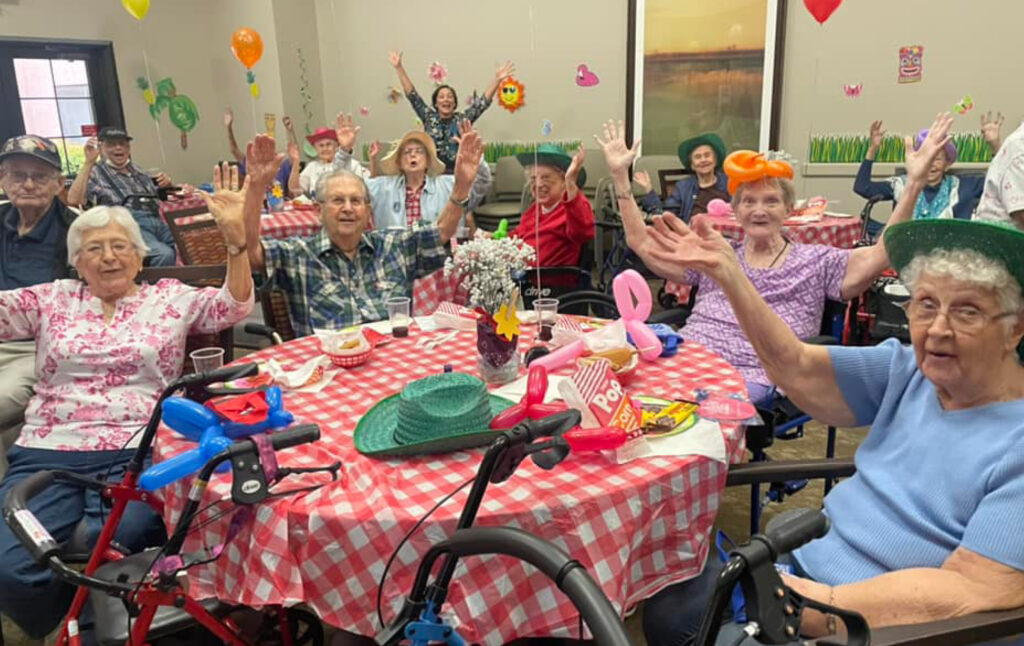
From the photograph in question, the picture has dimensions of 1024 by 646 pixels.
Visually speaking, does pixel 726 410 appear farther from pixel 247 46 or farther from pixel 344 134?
pixel 247 46

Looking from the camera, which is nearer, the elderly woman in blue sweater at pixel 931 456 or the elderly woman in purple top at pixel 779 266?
the elderly woman in blue sweater at pixel 931 456

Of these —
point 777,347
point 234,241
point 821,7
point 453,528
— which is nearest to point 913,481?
point 777,347

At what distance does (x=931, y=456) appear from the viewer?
125cm

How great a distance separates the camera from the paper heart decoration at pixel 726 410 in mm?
1548

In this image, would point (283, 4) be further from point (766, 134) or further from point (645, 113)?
point (766, 134)

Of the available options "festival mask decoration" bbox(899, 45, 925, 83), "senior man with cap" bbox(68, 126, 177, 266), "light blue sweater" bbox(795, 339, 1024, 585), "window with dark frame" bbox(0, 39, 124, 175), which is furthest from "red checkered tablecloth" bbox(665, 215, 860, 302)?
"window with dark frame" bbox(0, 39, 124, 175)

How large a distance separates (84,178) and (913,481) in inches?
221

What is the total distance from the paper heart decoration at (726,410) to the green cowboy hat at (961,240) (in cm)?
43

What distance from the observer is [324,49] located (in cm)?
849

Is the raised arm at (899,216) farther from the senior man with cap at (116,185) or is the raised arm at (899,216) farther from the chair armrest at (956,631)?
the senior man with cap at (116,185)

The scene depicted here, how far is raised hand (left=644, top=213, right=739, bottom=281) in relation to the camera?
160 centimetres

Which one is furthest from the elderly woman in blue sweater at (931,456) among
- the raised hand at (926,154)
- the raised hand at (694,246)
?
the raised hand at (926,154)

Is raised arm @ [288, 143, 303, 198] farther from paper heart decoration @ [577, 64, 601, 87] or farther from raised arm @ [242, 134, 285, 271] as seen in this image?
raised arm @ [242, 134, 285, 271]

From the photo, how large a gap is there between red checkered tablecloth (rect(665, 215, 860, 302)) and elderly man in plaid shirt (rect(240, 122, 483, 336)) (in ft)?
6.31
